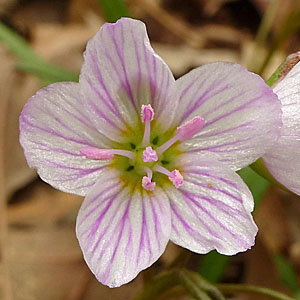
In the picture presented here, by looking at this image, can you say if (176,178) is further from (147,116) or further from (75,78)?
(75,78)

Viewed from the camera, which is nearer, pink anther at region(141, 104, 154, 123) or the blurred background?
pink anther at region(141, 104, 154, 123)

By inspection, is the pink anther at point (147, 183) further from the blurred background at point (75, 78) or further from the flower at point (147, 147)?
the blurred background at point (75, 78)

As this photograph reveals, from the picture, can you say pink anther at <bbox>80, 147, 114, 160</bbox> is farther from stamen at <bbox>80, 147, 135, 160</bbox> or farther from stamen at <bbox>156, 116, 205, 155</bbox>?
stamen at <bbox>156, 116, 205, 155</bbox>

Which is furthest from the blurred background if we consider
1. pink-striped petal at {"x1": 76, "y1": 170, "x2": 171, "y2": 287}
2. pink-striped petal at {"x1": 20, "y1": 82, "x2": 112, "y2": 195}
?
pink-striped petal at {"x1": 20, "y1": 82, "x2": 112, "y2": 195}

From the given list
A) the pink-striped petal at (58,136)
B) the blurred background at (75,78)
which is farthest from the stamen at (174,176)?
the blurred background at (75,78)

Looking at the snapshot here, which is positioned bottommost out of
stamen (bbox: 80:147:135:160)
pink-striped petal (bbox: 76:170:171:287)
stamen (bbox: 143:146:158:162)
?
pink-striped petal (bbox: 76:170:171:287)

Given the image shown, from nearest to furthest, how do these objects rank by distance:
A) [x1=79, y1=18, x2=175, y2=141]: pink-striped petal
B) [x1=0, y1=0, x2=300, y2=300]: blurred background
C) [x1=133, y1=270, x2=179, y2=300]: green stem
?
[x1=79, y1=18, x2=175, y2=141]: pink-striped petal, [x1=133, y1=270, x2=179, y2=300]: green stem, [x1=0, y1=0, x2=300, y2=300]: blurred background

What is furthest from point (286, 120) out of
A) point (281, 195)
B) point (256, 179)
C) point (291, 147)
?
point (281, 195)
